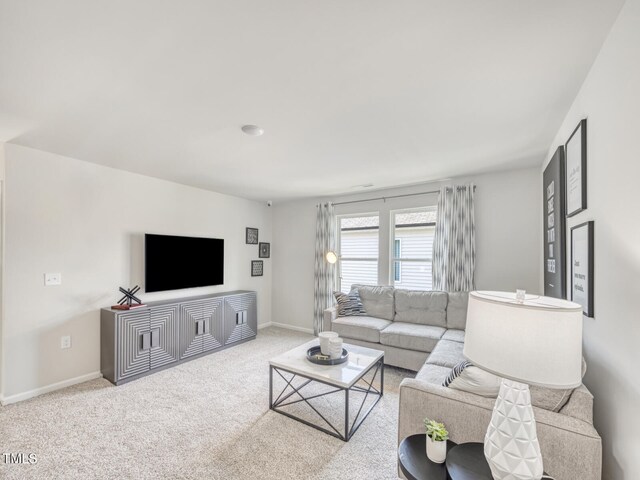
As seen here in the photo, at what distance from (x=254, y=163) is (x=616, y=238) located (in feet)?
9.59

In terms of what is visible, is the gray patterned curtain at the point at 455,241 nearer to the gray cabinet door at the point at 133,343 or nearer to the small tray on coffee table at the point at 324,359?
the small tray on coffee table at the point at 324,359

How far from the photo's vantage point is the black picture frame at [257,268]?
539 cm

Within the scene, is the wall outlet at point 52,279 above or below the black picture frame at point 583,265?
below

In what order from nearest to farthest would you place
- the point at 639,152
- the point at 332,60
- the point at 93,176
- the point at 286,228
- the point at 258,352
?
the point at 639,152 < the point at 332,60 < the point at 93,176 < the point at 258,352 < the point at 286,228

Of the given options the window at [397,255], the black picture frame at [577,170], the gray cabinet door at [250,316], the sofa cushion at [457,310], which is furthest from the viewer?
the gray cabinet door at [250,316]

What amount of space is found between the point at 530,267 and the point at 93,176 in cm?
518

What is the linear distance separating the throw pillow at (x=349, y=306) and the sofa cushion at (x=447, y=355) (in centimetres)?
128

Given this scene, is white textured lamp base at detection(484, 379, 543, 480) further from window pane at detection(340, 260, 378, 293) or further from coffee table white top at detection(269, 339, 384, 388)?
window pane at detection(340, 260, 378, 293)

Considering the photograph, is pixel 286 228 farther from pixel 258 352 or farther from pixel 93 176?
pixel 93 176

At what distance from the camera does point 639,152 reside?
3.57 feet

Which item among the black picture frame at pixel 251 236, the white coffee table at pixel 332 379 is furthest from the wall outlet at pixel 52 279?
the black picture frame at pixel 251 236

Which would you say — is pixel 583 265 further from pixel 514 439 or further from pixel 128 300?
pixel 128 300

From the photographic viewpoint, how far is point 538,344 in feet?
3.38

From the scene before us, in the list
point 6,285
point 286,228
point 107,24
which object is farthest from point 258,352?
point 107,24
